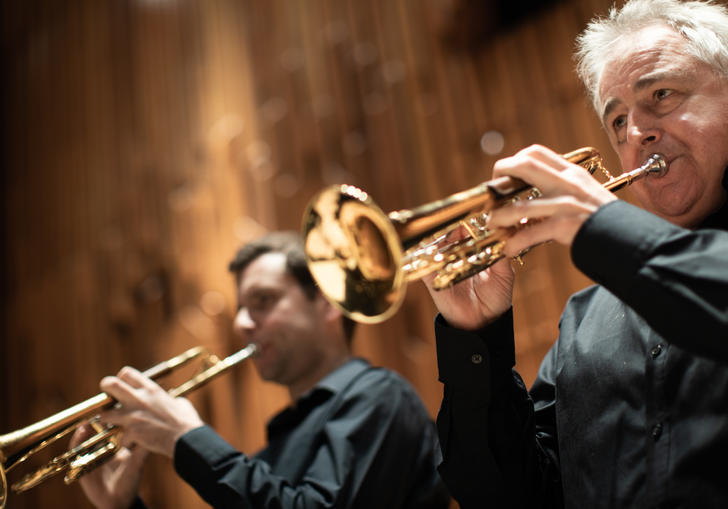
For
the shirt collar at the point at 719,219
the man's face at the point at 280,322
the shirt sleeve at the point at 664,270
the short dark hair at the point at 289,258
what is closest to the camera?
the shirt sleeve at the point at 664,270

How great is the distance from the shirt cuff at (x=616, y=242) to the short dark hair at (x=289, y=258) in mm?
1384

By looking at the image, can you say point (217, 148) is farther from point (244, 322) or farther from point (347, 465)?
point (347, 465)

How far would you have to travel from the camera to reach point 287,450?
1990mm

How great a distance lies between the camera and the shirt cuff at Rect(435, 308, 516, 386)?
1.32 meters

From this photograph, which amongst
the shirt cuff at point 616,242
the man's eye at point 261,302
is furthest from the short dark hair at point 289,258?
the shirt cuff at point 616,242

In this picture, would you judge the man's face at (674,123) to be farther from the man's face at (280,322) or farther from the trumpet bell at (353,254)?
the man's face at (280,322)

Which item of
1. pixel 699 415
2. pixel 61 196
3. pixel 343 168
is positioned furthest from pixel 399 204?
pixel 61 196

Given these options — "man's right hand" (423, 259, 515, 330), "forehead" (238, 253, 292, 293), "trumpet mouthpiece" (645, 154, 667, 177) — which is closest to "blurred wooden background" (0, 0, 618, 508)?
"forehead" (238, 253, 292, 293)

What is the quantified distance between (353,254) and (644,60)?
28.1 inches

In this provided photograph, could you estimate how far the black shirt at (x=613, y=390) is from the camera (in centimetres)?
98

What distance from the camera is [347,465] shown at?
179 centimetres

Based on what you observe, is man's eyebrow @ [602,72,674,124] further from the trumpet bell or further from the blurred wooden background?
the blurred wooden background

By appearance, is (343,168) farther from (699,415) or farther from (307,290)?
(699,415)

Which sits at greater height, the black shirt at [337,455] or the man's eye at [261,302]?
the man's eye at [261,302]
